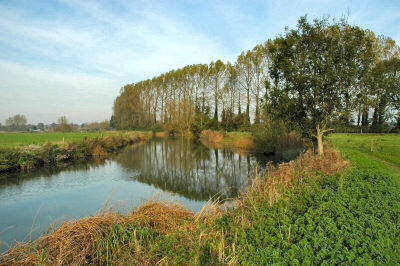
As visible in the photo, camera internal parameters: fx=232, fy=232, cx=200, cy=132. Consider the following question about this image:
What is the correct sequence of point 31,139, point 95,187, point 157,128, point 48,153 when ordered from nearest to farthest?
point 95,187 → point 48,153 → point 31,139 → point 157,128

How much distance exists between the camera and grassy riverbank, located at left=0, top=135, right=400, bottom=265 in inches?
135

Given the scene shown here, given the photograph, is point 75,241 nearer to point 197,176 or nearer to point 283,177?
point 283,177

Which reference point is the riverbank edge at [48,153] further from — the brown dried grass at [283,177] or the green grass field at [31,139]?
the brown dried grass at [283,177]

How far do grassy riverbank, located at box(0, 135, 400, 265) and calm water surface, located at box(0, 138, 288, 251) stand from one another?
117 cm

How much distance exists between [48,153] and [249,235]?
17487mm

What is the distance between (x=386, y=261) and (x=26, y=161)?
18105mm

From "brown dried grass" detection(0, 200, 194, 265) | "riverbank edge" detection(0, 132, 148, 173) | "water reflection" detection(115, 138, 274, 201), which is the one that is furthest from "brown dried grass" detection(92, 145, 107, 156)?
"brown dried grass" detection(0, 200, 194, 265)

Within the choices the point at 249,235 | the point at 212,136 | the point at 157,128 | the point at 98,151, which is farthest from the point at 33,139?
the point at 249,235

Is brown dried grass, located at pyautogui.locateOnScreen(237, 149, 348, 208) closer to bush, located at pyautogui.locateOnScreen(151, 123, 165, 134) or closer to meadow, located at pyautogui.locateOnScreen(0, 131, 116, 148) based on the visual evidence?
meadow, located at pyautogui.locateOnScreen(0, 131, 116, 148)

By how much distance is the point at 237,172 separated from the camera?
14.0 m

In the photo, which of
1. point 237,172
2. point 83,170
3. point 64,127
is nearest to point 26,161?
point 83,170

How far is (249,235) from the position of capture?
4.09 metres

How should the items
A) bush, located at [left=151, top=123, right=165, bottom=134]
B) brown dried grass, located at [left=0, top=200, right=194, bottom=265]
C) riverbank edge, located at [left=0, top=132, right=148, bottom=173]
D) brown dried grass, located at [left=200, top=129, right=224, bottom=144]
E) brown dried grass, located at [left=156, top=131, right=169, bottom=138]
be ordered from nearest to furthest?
brown dried grass, located at [left=0, top=200, right=194, bottom=265] → riverbank edge, located at [left=0, top=132, right=148, bottom=173] → brown dried grass, located at [left=200, top=129, right=224, bottom=144] → brown dried grass, located at [left=156, top=131, right=169, bottom=138] → bush, located at [left=151, top=123, right=165, bottom=134]

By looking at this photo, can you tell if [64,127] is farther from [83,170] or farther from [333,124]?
[333,124]
